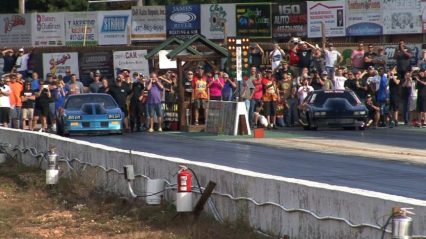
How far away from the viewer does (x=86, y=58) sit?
1591 inches

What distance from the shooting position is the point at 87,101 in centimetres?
3225

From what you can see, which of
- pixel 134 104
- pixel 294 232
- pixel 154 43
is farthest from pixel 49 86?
pixel 294 232

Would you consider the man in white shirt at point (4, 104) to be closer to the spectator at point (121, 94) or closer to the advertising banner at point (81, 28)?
the spectator at point (121, 94)

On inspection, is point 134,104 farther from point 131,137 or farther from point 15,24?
point 15,24

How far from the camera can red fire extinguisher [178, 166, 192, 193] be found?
552 inches

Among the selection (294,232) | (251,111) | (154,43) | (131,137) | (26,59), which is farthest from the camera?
(154,43)

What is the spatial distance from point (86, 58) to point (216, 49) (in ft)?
28.6

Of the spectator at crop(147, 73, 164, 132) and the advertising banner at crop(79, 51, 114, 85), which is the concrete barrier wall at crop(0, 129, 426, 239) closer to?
the spectator at crop(147, 73, 164, 132)

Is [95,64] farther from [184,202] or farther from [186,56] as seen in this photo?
[184,202]

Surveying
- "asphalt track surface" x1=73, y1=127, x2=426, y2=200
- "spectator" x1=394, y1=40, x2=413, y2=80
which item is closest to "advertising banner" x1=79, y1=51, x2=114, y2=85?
"asphalt track surface" x1=73, y1=127, x2=426, y2=200

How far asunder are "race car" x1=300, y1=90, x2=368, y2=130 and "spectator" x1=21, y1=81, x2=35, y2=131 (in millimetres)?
8370

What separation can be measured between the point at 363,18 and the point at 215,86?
16.3 meters

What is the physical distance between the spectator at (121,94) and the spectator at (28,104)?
7.98 ft

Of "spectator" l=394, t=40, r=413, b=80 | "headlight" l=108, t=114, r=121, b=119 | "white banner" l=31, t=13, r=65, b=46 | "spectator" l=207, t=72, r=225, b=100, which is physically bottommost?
"headlight" l=108, t=114, r=121, b=119
